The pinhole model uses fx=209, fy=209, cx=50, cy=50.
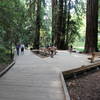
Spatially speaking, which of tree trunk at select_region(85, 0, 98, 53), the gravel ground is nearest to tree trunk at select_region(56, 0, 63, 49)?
tree trunk at select_region(85, 0, 98, 53)

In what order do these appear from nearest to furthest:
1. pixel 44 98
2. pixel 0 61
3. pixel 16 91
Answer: pixel 44 98
pixel 16 91
pixel 0 61

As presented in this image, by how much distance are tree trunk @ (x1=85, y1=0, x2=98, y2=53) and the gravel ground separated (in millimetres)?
9705

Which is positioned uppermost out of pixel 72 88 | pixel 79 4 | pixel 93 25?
pixel 79 4

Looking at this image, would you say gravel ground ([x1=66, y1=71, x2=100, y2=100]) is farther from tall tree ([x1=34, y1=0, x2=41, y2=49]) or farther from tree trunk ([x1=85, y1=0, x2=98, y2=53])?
tall tree ([x1=34, y1=0, x2=41, y2=49])

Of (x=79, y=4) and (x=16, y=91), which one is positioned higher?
(x=79, y=4)

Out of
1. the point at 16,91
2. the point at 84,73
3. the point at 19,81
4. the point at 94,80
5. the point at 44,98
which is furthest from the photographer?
the point at 84,73

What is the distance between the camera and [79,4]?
32438 mm

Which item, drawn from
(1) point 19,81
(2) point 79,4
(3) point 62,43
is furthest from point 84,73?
(2) point 79,4

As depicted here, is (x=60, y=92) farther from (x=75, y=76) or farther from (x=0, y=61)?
(x=0, y=61)

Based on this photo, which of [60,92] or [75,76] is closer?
[60,92]

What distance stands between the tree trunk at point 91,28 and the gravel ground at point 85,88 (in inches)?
382

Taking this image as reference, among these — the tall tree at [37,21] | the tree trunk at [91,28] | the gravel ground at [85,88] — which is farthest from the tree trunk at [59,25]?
the gravel ground at [85,88]

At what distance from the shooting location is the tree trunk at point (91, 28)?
19.9 meters

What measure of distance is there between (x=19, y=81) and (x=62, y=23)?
23.4 meters
